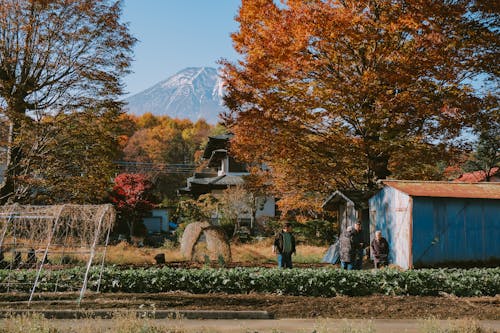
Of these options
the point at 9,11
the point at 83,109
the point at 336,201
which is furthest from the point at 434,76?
the point at 9,11

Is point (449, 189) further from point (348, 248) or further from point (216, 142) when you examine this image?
point (216, 142)

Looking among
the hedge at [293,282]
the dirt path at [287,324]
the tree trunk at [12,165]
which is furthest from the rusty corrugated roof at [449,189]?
the tree trunk at [12,165]

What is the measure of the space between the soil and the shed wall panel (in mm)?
4309

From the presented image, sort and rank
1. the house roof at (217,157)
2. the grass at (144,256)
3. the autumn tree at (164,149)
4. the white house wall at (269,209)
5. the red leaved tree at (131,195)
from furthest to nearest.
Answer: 1. the autumn tree at (164,149)
2. the house roof at (217,157)
3. the white house wall at (269,209)
4. the red leaved tree at (131,195)
5. the grass at (144,256)

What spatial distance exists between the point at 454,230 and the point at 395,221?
79.6 inches

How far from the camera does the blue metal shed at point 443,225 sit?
1675 cm

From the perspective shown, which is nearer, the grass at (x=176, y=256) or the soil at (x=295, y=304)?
the soil at (x=295, y=304)

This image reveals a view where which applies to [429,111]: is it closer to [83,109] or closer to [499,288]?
[499,288]

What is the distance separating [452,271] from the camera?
46.7ft

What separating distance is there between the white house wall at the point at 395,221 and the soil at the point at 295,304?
184 inches

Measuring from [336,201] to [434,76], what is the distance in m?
8.87

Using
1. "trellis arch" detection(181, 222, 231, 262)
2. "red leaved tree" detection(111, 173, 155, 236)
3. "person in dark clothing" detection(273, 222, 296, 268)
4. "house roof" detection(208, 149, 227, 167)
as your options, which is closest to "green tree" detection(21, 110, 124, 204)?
"trellis arch" detection(181, 222, 231, 262)

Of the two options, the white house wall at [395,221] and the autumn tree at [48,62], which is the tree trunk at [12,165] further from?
the white house wall at [395,221]

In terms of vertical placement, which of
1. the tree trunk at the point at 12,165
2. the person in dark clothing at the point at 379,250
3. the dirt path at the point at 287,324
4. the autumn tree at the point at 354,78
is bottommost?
the dirt path at the point at 287,324
